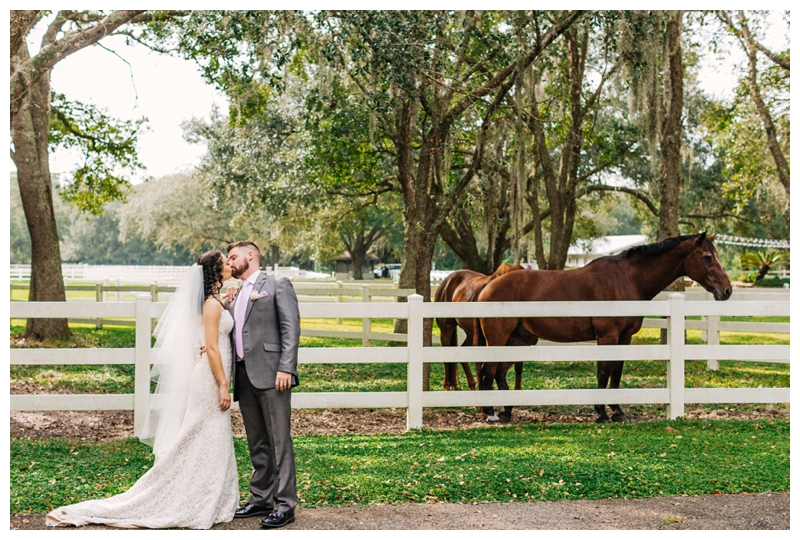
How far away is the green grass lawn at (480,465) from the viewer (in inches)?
208

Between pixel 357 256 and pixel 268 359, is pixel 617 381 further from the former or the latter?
pixel 357 256

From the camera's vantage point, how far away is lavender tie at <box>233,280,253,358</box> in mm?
4898

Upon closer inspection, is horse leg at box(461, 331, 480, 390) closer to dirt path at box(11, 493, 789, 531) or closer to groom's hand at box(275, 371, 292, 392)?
dirt path at box(11, 493, 789, 531)

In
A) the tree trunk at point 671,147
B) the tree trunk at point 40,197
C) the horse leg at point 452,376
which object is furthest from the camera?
the tree trunk at point 40,197

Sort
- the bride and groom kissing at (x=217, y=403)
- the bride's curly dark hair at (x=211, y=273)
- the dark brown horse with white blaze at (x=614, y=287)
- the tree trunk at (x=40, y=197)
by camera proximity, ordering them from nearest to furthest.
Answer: the bride and groom kissing at (x=217, y=403) → the bride's curly dark hair at (x=211, y=273) → the dark brown horse with white blaze at (x=614, y=287) → the tree trunk at (x=40, y=197)

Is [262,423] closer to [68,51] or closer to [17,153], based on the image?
[68,51]

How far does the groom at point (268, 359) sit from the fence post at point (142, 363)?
2427 millimetres

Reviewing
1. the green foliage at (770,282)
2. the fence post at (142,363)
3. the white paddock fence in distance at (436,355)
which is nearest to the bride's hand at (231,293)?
the white paddock fence in distance at (436,355)

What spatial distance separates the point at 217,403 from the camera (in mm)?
4969

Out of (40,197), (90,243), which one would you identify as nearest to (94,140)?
(40,197)

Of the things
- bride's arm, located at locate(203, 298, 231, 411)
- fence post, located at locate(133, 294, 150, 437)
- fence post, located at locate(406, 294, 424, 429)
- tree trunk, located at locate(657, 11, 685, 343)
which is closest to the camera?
bride's arm, located at locate(203, 298, 231, 411)

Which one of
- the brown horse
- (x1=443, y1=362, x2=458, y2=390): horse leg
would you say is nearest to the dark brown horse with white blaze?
the brown horse

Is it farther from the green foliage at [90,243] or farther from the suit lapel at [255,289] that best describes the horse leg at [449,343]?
the green foliage at [90,243]

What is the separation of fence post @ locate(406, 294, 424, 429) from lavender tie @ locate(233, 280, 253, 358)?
8.84 ft
